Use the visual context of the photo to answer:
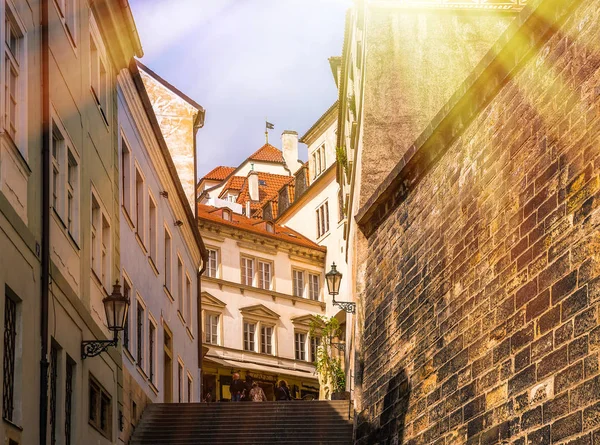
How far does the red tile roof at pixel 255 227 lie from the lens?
55844mm

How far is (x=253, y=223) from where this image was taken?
196 feet

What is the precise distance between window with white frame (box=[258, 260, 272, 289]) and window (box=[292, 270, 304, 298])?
1568 mm

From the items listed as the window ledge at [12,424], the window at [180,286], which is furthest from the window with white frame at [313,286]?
the window ledge at [12,424]

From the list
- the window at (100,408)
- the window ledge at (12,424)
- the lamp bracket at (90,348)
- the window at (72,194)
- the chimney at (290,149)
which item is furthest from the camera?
the chimney at (290,149)

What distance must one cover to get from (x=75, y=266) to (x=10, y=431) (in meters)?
4.89

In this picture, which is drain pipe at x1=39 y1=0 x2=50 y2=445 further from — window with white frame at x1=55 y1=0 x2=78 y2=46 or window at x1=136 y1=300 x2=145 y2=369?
window at x1=136 y1=300 x2=145 y2=369

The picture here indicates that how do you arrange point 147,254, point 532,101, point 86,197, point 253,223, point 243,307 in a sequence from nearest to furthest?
point 532,101, point 86,197, point 147,254, point 243,307, point 253,223

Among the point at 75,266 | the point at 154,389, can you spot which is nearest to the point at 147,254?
the point at 154,389

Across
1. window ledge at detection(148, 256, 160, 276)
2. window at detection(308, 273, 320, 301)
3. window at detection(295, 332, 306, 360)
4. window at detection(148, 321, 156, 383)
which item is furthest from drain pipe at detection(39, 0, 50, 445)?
window at detection(308, 273, 320, 301)

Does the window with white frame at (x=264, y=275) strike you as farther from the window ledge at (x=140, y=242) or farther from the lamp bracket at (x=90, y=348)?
the lamp bracket at (x=90, y=348)

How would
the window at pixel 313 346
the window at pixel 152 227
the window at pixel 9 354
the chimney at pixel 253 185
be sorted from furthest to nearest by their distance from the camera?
the chimney at pixel 253 185 < the window at pixel 313 346 < the window at pixel 152 227 < the window at pixel 9 354

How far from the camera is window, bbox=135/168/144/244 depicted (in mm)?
24719

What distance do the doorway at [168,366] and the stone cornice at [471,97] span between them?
14550mm

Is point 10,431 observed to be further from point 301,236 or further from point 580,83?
point 301,236
